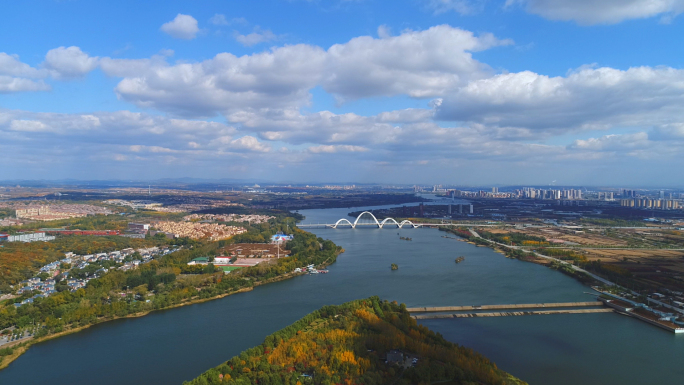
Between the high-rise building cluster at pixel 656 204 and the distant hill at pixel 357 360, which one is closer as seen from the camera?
the distant hill at pixel 357 360

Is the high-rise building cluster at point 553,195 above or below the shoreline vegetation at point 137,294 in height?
above

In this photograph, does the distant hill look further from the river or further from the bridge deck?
the bridge deck

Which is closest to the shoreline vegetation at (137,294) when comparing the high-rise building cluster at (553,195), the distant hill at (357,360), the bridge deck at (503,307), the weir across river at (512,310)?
the distant hill at (357,360)

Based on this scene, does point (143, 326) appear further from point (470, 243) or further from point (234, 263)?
point (470, 243)

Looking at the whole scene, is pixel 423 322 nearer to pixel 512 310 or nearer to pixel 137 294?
pixel 512 310

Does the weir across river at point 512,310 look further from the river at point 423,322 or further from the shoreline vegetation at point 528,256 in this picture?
the shoreline vegetation at point 528,256
